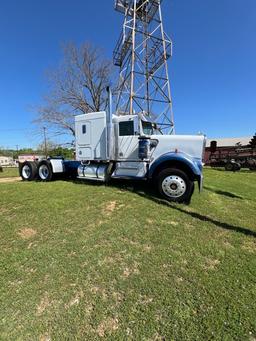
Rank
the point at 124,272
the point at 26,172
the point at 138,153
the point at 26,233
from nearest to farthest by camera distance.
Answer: the point at 124,272
the point at 26,233
the point at 138,153
the point at 26,172

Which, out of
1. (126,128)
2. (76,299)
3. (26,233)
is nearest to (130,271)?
(76,299)

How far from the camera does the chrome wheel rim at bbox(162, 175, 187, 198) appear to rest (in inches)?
280

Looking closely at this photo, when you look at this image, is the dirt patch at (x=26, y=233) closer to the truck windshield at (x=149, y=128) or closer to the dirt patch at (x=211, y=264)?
the dirt patch at (x=211, y=264)

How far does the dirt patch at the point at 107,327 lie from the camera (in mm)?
2871

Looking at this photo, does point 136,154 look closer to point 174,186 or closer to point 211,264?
point 174,186

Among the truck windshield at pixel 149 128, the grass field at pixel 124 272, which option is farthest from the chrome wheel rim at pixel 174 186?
the truck windshield at pixel 149 128

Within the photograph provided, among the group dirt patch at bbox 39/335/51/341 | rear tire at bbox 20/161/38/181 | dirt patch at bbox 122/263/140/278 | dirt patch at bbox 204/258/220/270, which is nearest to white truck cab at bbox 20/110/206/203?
rear tire at bbox 20/161/38/181

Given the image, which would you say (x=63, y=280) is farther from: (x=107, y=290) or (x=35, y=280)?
(x=107, y=290)

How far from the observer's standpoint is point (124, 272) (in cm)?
388

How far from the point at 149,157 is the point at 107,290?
195 inches

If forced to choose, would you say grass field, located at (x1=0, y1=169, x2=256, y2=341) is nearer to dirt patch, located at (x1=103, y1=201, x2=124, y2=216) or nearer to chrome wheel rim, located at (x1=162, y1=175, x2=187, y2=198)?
dirt patch, located at (x1=103, y1=201, x2=124, y2=216)

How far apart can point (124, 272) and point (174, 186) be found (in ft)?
12.2

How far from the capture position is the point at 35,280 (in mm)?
3664

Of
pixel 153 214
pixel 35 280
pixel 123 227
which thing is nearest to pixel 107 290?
pixel 35 280
